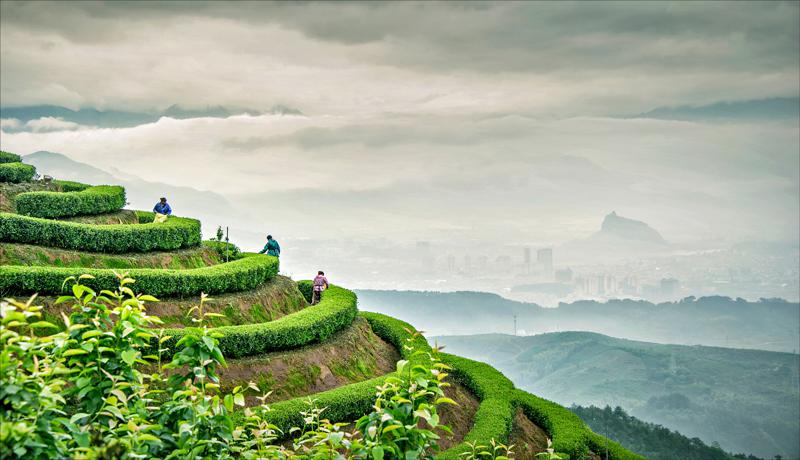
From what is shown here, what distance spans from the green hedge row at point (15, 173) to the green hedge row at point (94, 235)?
39.8 feet

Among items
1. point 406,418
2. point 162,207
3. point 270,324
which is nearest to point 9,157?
point 162,207

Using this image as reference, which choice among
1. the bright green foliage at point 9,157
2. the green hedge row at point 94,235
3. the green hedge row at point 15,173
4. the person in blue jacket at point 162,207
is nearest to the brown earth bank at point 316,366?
the green hedge row at point 94,235

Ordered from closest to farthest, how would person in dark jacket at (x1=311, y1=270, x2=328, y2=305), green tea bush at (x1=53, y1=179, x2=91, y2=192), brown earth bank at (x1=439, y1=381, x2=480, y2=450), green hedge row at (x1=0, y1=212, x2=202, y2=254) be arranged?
brown earth bank at (x1=439, y1=381, x2=480, y2=450) → green hedge row at (x1=0, y1=212, x2=202, y2=254) → person in dark jacket at (x1=311, y1=270, x2=328, y2=305) → green tea bush at (x1=53, y1=179, x2=91, y2=192)

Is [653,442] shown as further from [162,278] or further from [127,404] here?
[127,404]

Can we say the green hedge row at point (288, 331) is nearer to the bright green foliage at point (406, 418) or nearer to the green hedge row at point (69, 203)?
the bright green foliage at point (406, 418)

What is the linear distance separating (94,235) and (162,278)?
5.13 m

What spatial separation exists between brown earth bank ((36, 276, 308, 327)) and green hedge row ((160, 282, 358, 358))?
1764 mm

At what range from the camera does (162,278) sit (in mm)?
26219

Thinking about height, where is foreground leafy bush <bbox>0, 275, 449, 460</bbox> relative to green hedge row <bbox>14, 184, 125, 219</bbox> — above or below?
below

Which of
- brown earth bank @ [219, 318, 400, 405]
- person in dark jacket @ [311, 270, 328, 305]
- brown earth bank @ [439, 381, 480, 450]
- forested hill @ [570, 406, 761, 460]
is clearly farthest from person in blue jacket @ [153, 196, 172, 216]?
forested hill @ [570, 406, 761, 460]

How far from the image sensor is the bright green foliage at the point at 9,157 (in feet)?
149

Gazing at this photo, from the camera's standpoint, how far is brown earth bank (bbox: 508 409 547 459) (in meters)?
25.9

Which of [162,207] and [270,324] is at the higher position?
[162,207]

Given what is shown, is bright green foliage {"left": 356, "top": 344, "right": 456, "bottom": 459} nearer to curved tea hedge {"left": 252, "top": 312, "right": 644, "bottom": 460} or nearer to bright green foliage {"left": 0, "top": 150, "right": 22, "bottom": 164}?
curved tea hedge {"left": 252, "top": 312, "right": 644, "bottom": 460}
